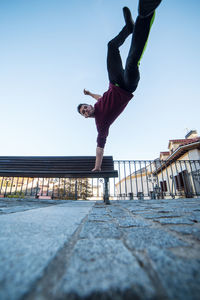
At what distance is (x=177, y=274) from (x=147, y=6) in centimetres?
239

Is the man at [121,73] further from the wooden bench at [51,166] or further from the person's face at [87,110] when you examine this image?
the wooden bench at [51,166]

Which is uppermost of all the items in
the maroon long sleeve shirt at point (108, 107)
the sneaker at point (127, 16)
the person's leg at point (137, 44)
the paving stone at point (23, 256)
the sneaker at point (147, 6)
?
the sneaker at point (127, 16)

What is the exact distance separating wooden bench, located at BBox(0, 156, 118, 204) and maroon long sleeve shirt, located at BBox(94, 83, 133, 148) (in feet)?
2.73

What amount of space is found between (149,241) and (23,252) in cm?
55

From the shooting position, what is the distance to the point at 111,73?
2625 mm

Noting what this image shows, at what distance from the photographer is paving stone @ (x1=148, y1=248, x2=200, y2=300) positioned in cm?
33

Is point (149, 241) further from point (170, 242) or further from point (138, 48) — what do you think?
point (138, 48)

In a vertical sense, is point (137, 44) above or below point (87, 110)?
above

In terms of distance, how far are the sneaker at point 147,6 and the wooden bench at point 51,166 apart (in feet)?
8.80

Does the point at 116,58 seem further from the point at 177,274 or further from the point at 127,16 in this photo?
the point at 177,274

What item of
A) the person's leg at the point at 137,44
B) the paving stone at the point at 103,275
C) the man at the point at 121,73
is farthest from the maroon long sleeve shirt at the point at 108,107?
the paving stone at the point at 103,275

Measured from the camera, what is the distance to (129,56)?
2.01 meters

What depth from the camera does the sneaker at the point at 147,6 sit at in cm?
161

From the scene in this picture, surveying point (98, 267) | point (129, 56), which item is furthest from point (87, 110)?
point (98, 267)
